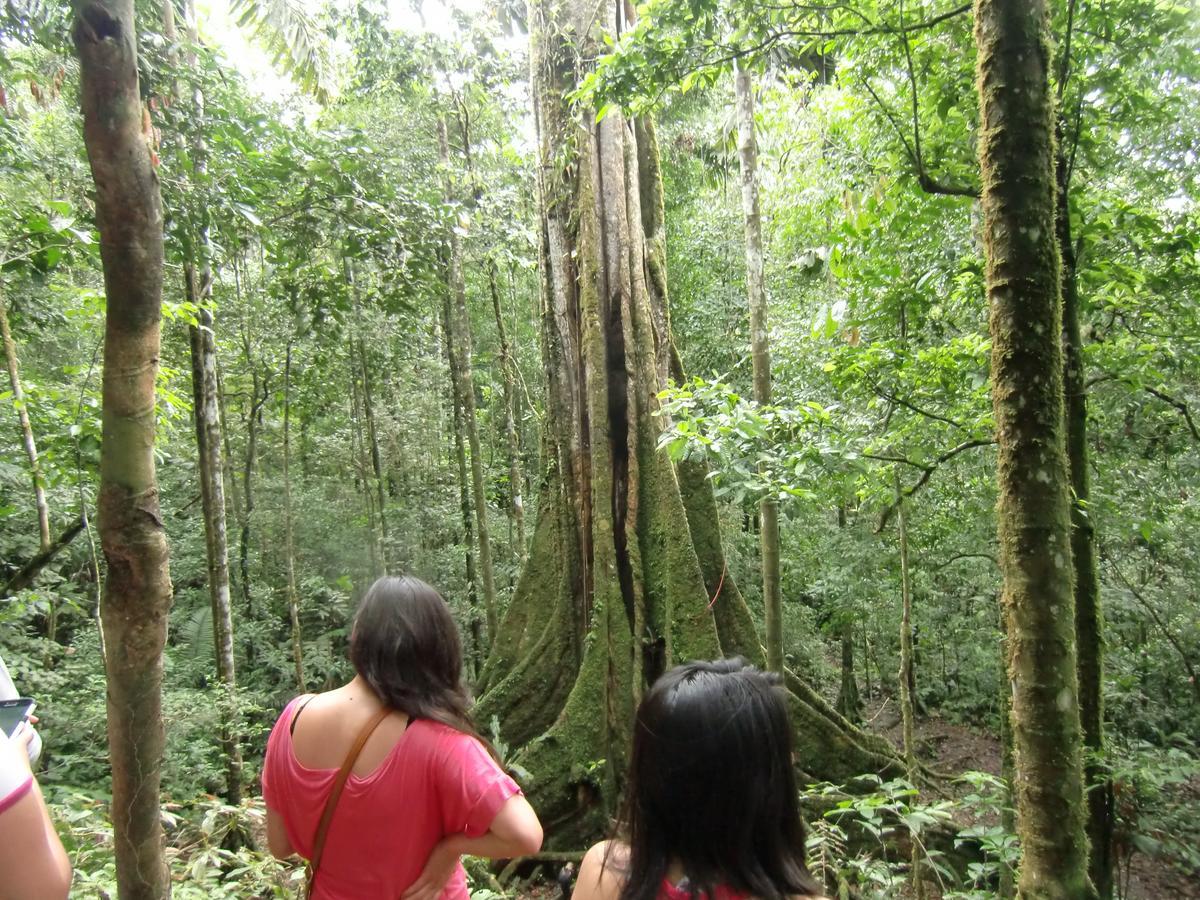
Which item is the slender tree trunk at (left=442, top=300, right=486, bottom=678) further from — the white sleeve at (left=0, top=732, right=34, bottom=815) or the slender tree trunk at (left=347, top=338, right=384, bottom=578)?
the white sleeve at (left=0, top=732, right=34, bottom=815)

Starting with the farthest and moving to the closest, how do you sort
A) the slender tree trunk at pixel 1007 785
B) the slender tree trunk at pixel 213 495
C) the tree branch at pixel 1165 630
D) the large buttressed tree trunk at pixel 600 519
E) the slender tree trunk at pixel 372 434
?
1. the slender tree trunk at pixel 372 434
2. the slender tree trunk at pixel 213 495
3. the large buttressed tree trunk at pixel 600 519
4. the tree branch at pixel 1165 630
5. the slender tree trunk at pixel 1007 785

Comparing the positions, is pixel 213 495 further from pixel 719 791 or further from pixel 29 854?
pixel 719 791

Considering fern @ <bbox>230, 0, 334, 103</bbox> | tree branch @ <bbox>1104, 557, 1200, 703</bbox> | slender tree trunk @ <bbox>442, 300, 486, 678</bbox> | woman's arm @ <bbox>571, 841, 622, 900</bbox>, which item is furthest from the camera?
slender tree trunk @ <bbox>442, 300, 486, 678</bbox>

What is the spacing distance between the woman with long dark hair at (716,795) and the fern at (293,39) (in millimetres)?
8592

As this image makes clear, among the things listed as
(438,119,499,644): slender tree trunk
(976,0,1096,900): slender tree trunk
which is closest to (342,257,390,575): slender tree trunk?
(438,119,499,644): slender tree trunk

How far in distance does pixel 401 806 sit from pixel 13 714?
2.82 ft

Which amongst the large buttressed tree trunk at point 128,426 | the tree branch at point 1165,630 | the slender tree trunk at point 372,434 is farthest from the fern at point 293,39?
the tree branch at point 1165,630

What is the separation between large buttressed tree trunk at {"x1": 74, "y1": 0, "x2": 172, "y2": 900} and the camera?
5.13 feet

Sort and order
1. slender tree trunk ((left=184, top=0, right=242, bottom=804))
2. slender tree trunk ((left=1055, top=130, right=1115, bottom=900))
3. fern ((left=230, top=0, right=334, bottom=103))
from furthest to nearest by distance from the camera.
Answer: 1. fern ((left=230, top=0, right=334, bottom=103))
2. slender tree trunk ((left=184, top=0, right=242, bottom=804))
3. slender tree trunk ((left=1055, top=130, right=1115, bottom=900))

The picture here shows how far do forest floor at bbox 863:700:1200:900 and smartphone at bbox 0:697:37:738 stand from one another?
24.9 ft

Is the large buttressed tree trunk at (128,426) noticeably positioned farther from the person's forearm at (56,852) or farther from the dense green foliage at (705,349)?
the dense green foliage at (705,349)

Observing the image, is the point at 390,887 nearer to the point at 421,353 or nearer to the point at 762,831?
the point at 762,831

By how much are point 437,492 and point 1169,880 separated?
11634 mm

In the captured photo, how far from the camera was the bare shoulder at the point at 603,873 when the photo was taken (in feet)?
4.06
